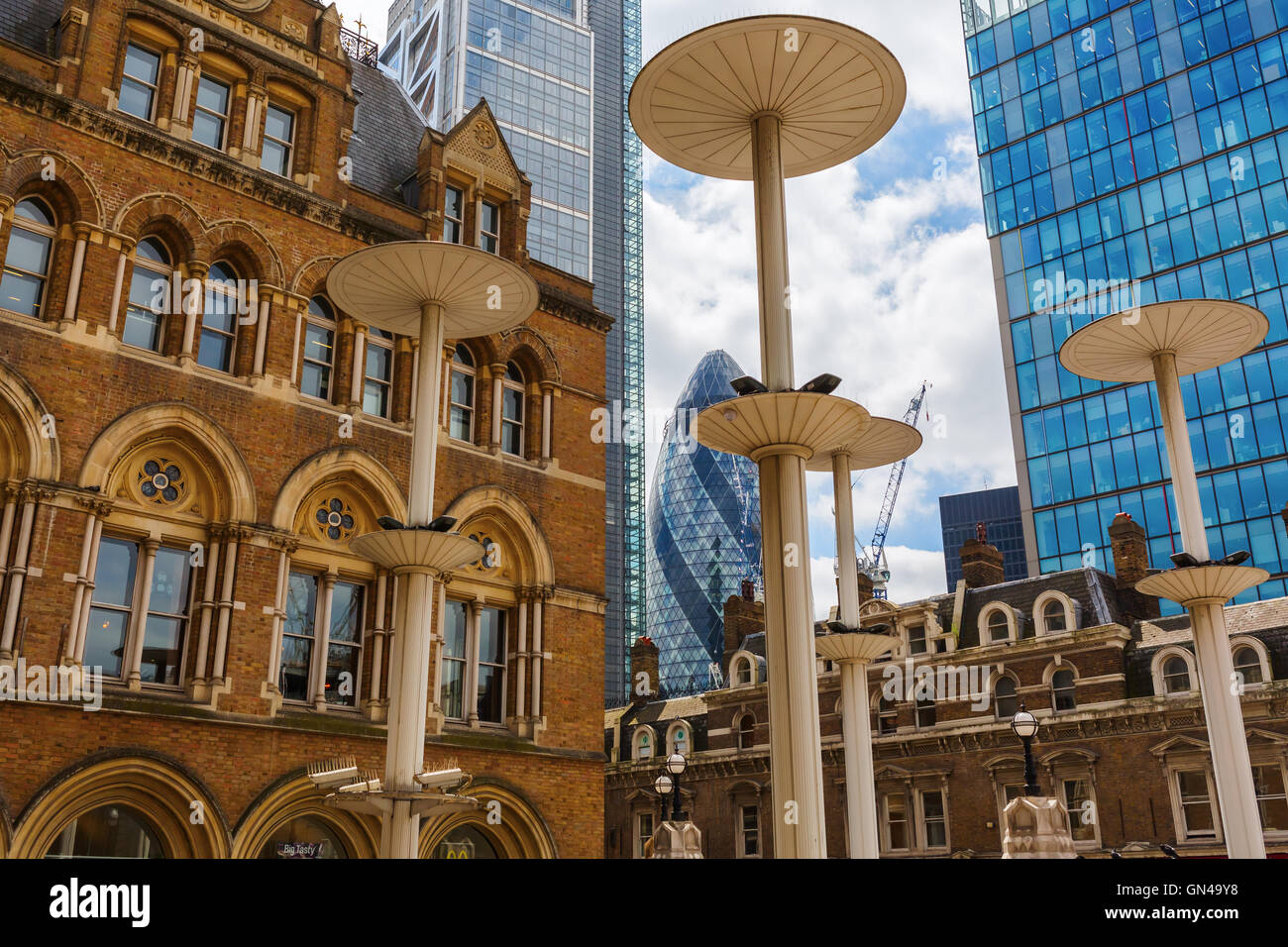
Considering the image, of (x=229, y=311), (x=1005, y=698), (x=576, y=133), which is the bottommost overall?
(x=1005, y=698)

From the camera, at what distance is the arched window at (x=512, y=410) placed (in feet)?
87.1

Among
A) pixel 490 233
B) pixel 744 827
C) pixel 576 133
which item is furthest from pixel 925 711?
pixel 576 133

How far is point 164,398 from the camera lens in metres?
20.5

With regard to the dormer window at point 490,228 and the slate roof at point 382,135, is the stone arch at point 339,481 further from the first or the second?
the dormer window at point 490,228

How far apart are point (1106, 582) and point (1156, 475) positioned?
2633cm

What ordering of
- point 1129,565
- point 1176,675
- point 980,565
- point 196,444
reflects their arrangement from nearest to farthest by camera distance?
point 196,444, point 1176,675, point 1129,565, point 980,565

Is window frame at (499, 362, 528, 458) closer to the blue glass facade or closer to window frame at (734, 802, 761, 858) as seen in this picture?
window frame at (734, 802, 761, 858)

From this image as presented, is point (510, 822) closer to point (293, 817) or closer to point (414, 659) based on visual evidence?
point (293, 817)

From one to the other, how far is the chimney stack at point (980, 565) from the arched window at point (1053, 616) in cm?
424

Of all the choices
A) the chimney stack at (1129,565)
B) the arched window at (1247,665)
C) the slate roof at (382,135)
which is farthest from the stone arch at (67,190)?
the chimney stack at (1129,565)

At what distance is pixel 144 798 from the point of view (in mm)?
18766

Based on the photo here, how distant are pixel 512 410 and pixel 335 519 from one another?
18.6ft
